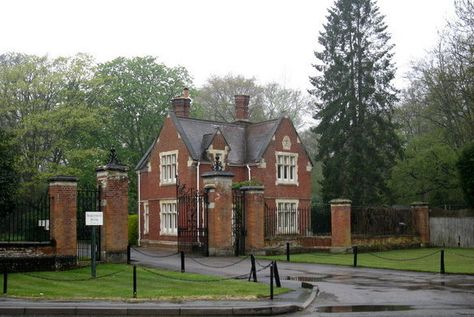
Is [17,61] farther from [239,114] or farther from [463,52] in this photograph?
[463,52]

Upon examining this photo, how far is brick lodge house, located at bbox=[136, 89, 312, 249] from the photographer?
39.7 m

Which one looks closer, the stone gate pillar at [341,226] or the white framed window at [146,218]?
the stone gate pillar at [341,226]

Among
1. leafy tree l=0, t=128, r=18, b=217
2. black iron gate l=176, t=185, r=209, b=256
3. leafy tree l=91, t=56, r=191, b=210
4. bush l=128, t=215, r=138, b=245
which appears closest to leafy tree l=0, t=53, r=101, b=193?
leafy tree l=91, t=56, r=191, b=210

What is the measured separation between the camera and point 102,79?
50969mm

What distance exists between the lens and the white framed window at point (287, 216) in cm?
4062

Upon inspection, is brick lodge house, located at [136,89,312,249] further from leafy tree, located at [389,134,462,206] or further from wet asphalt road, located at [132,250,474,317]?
wet asphalt road, located at [132,250,474,317]

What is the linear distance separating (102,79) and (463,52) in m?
27.8

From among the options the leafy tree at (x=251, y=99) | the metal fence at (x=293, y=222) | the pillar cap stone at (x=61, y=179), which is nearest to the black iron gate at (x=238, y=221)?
the metal fence at (x=293, y=222)

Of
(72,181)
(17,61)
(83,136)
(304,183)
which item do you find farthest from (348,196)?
(17,61)

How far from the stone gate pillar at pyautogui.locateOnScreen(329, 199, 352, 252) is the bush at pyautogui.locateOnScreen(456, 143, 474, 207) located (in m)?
7.19

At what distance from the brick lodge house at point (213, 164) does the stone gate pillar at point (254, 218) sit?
24.4 ft

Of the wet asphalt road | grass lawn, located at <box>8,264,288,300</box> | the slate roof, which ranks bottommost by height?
the wet asphalt road

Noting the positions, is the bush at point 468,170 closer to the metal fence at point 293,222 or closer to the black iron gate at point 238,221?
the metal fence at point 293,222

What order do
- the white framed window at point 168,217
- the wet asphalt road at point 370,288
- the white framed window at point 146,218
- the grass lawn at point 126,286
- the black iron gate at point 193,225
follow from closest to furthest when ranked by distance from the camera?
the wet asphalt road at point 370,288, the grass lawn at point 126,286, the black iron gate at point 193,225, the white framed window at point 168,217, the white framed window at point 146,218
